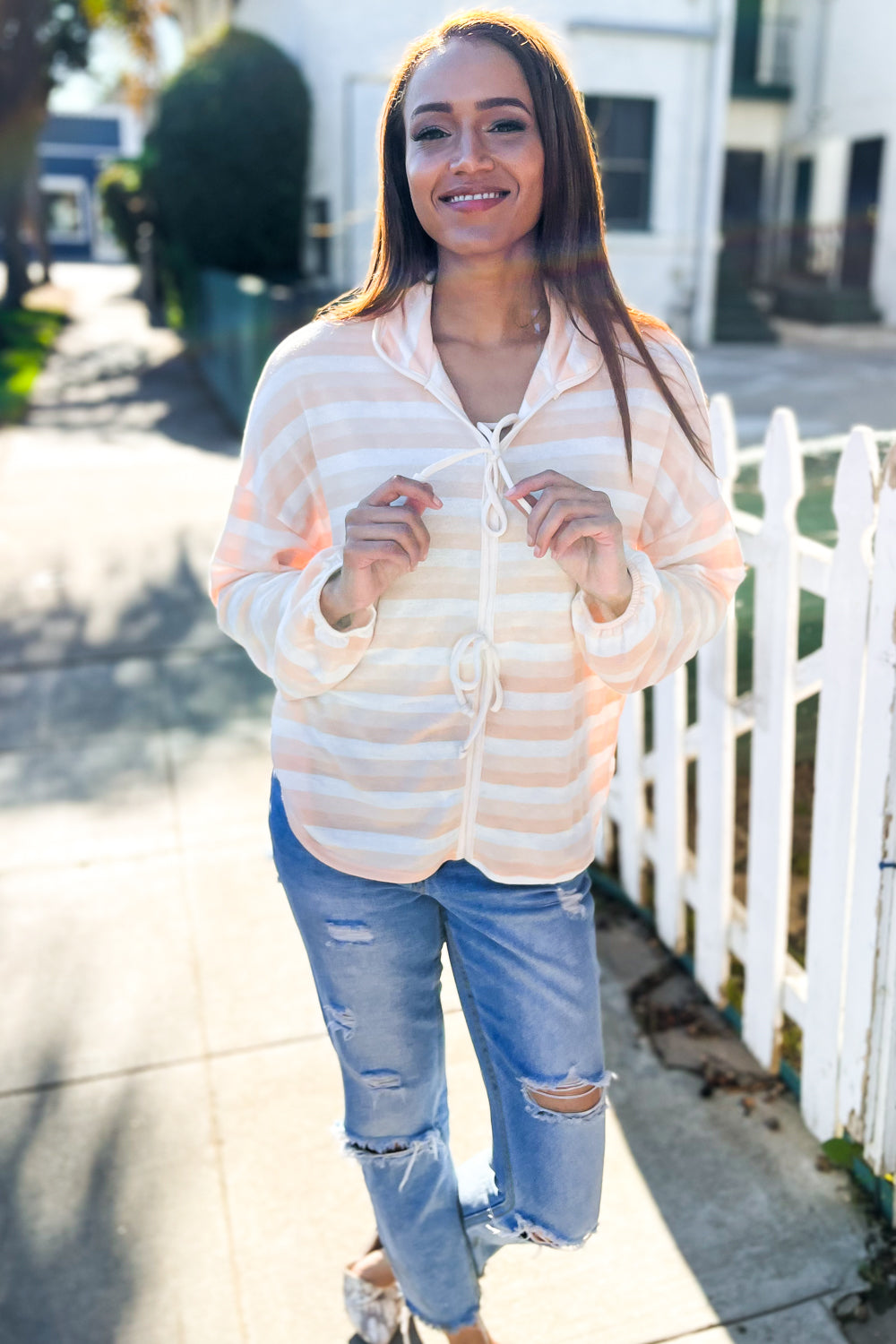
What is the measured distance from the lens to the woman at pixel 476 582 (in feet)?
5.30

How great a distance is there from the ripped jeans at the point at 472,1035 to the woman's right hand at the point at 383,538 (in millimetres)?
461

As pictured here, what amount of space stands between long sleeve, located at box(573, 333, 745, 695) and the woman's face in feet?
1.02

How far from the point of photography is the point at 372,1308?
2.18 metres

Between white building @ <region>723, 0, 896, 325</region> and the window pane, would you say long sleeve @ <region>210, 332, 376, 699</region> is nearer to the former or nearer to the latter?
the window pane

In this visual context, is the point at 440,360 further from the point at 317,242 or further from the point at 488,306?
the point at 317,242

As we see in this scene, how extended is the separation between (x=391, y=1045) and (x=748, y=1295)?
1004 millimetres

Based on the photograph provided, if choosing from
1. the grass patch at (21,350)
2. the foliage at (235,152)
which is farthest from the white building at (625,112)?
the grass patch at (21,350)

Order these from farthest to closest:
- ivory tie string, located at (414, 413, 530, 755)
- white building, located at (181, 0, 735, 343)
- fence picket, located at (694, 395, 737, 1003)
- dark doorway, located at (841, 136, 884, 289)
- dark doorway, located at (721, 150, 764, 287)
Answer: dark doorway, located at (721, 150, 764, 287), dark doorway, located at (841, 136, 884, 289), white building, located at (181, 0, 735, 343), fence picket, located at (694, 395, 737, 1003), ivory tie string, located at (414, 413, 530, 755)

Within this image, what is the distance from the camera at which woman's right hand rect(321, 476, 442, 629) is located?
1.50 meters

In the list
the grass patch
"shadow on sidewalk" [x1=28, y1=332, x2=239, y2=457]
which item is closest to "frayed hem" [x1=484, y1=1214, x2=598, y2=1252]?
"shadow on sidewalk" [x1=28, y1=332, x2=239, y2=457]

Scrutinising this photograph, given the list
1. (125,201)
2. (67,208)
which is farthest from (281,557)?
(67,208)

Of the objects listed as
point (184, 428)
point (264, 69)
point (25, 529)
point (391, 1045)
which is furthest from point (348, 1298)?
point (264, 69)

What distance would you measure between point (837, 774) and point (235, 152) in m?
16.3

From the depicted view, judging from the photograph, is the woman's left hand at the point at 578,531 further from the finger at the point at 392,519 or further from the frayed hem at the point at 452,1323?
the frayed hem at the point at 452,1323
